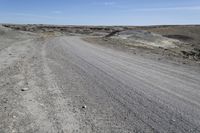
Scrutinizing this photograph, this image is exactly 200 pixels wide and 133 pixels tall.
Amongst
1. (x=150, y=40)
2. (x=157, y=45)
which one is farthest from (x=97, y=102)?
(x=150, y=40)

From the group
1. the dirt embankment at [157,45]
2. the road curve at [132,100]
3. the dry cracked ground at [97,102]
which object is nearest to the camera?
the dry cracked ground at [97,102]

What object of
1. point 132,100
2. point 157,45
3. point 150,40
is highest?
point 132,100

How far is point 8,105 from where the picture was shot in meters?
6.16

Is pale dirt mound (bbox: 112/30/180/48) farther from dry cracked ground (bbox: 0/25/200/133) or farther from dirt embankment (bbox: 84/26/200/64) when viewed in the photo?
dry cracked ground (bbox: 0/25/200/133)

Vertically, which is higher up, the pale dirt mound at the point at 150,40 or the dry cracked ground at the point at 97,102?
the dry cracked ground at the point at 97,102

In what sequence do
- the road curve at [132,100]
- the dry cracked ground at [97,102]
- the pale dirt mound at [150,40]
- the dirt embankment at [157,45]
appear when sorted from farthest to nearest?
1. the pale dirt mound at [150,40]
2. the dirt embankment at [157,45]
3. the road curve at [132,100]
4. the dry cracked ground at [97,102]

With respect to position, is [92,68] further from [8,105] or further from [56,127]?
[56,127]

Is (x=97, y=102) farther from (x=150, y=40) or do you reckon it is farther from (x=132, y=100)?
(x=150, y=40)

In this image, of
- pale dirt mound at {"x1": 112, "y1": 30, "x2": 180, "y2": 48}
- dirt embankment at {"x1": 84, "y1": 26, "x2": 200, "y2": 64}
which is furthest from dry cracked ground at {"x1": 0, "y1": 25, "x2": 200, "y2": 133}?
pale dirt mound at {"x1": 112, "y1": 30, "x2": 180, "y2": 48}

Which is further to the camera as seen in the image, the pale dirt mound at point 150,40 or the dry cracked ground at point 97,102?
the pale dirt mound at point 150,40

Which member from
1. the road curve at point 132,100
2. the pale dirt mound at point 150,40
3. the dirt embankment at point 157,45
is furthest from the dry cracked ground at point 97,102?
the pale dirt mound at point 150,40

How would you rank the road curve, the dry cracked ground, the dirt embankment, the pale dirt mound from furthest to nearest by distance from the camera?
the pale dirt mound
the dirt embankment
the road curve
the dry cracked ground

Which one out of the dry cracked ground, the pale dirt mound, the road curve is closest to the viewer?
the dry cracked ground

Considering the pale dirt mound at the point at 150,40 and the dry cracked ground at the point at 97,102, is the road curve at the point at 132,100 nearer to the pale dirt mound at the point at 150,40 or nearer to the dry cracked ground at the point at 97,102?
the dry cracked ground at the point at 97,102
